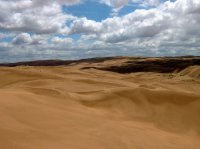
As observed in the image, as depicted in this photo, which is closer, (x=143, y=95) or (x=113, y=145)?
(x=113, y=145)

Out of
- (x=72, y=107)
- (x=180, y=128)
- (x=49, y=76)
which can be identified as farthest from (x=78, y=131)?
(x=49, y=76)

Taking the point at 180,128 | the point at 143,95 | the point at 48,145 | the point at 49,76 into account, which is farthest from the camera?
the point at 49,76

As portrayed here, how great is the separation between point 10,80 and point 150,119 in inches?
239

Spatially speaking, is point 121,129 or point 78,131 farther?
point 121,129

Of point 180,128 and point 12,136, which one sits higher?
point 12,136

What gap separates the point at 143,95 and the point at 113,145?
3.28m

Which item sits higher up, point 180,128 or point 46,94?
point 46,94

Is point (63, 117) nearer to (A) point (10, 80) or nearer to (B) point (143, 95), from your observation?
(B) point (143, 95)

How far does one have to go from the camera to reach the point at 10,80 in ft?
34.2

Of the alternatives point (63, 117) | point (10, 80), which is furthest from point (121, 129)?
point (10, 80)

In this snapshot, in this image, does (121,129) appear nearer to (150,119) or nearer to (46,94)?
(150,119)

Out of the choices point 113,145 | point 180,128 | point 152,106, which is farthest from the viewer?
point 152,106

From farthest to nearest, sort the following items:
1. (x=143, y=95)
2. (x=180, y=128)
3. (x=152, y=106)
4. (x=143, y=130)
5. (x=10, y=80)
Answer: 1. (x=10, y=80)
2. (x=143, y=95)
3. (x=152, y=106)
4. (x=180, y=128)
5. (x=143, y=130)

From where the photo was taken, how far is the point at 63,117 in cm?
459
